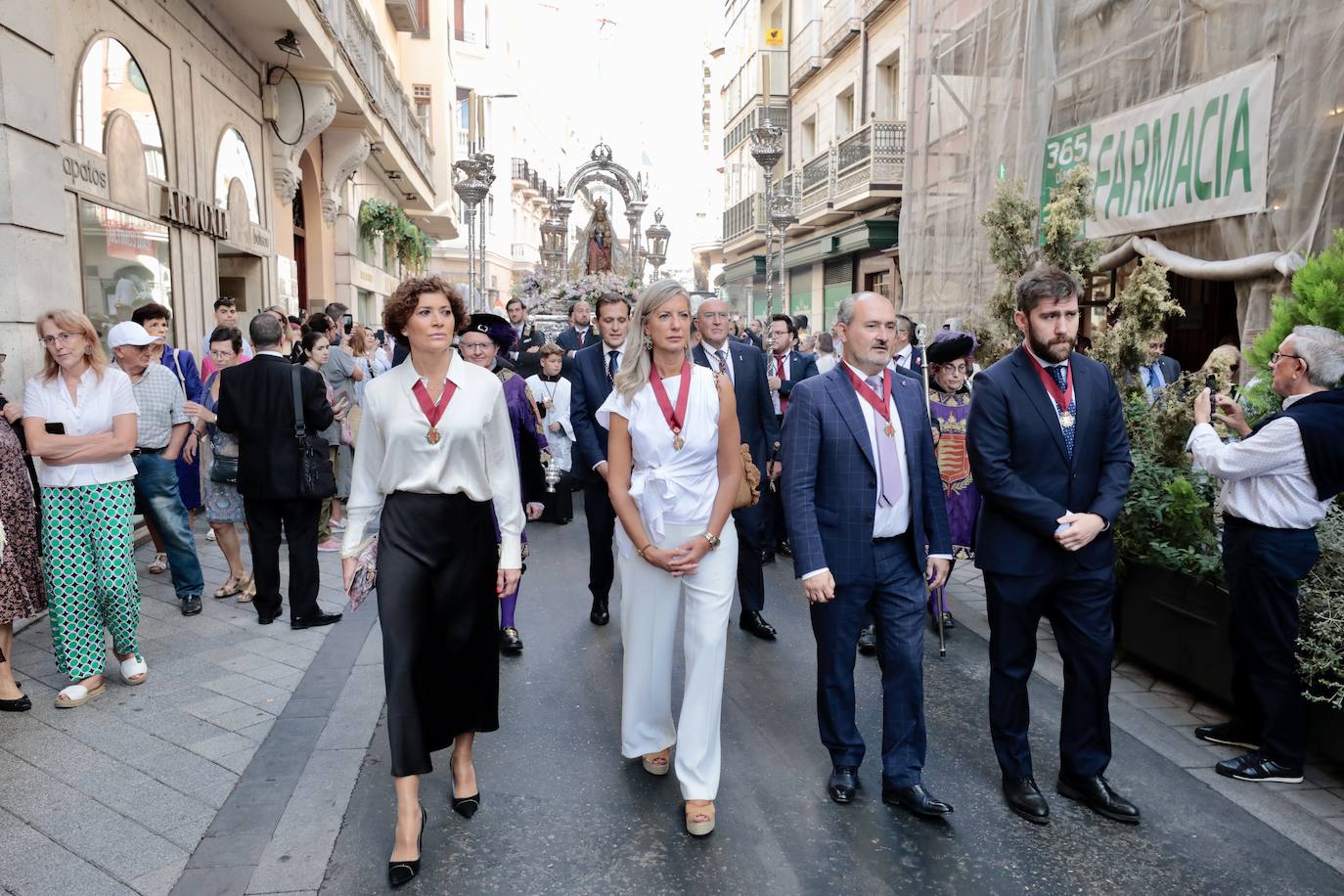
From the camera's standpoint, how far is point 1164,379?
918 cm

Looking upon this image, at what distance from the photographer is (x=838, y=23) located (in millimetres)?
25641

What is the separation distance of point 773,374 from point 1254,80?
493cm

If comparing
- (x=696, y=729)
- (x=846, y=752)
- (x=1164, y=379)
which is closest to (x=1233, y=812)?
(x=846, y=752)

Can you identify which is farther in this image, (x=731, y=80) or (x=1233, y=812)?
(x=731, y=80)

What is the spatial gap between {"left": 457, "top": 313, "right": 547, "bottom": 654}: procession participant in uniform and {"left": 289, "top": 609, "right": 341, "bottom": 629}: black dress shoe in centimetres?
132

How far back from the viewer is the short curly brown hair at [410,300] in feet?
12.2

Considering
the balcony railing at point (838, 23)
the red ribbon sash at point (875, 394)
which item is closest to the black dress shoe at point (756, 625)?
the red ribbon sash at point (875, 394)

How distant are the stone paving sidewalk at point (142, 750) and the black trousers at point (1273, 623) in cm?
400

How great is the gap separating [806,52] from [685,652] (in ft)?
89.7

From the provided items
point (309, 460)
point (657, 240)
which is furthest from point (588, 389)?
point (657, 240)

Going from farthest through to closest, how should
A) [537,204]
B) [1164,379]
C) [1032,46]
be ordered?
[537,204] → [1032,46] → [1164,379]

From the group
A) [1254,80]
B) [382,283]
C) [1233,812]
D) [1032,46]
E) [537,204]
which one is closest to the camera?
[1233,812]

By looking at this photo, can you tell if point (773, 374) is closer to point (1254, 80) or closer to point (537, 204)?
point (1254, 80)

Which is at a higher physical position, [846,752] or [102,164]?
[102,164]
